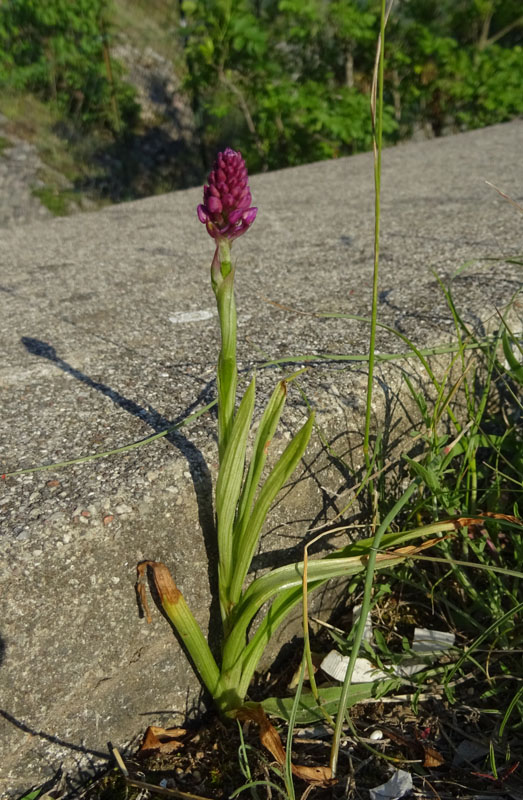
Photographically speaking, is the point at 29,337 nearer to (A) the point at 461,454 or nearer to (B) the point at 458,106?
(A) the point at 461,454

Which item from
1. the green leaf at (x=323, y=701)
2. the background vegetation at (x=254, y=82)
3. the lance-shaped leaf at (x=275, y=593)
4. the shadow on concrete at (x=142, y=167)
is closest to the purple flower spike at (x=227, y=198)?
the lance-shaped leaf at (x=275, y=593)

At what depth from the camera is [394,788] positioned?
964 mm

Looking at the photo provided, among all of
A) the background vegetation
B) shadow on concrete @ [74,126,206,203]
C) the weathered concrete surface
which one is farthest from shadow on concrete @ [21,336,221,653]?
shadow on concrete @ [74,126,206,203]

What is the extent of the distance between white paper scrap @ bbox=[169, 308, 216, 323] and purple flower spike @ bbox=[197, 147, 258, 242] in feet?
2.94

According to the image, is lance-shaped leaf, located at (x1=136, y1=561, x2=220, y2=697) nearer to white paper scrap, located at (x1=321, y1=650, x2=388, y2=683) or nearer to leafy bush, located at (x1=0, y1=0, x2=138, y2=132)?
white paper scrap, located at (x1=321, y1=650, x2=388, y2=683)

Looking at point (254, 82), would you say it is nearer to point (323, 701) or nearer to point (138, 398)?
point (138, 398)

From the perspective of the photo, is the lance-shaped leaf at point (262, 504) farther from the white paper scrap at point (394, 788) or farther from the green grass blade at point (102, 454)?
the white paper scrap at point (394, 788)

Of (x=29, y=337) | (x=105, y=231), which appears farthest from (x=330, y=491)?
(x=105, y=231)

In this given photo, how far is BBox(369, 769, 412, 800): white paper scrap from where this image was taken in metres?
0.95

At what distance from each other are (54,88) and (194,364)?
17.6 ft

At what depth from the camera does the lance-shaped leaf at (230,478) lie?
Answer: 93 cm

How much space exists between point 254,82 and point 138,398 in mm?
4685

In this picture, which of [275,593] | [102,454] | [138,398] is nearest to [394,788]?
[275,593]

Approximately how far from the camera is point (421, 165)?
365cm
